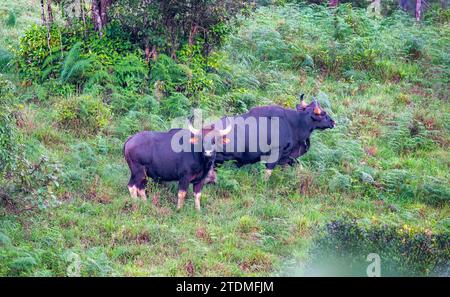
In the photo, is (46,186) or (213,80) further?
(213,80)

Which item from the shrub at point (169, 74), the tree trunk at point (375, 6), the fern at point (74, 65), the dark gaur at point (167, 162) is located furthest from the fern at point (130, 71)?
the tree trunk at point (375, 6)

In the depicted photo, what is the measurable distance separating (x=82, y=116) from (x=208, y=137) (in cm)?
377

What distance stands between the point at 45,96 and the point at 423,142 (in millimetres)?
8559

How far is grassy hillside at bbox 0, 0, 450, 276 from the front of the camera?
11250 mm

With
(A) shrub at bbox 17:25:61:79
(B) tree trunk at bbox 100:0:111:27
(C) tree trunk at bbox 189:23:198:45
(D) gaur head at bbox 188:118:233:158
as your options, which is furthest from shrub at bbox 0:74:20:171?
(C) tree trunk at bbox 189:23:198:45

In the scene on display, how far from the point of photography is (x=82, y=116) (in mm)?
15789

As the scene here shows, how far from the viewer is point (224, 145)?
14.8 meters

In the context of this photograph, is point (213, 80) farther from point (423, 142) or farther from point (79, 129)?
point (423, 142)

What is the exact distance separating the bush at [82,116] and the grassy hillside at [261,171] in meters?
0.03

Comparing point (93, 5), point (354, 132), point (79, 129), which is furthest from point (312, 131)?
point (93, 5)

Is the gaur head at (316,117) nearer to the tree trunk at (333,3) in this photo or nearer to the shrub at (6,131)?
the shrub at (6,131)

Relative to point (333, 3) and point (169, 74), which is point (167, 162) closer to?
point (169, 74)

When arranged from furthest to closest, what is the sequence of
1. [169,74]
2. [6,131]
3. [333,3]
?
[333,3] → [169,74] → [6,131]

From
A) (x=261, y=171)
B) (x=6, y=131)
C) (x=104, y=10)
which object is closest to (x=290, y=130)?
(x=261, y=171)
